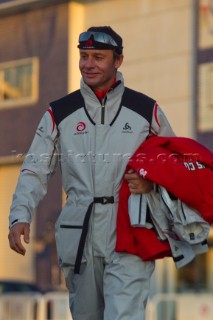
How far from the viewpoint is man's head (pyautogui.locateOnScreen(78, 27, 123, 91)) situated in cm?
542

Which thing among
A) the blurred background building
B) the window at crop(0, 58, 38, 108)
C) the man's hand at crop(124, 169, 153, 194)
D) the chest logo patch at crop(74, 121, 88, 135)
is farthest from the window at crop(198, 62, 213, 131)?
the man's hand at crop(124, 169, 153, 194)

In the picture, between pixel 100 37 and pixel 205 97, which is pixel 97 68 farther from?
pixel 205 97

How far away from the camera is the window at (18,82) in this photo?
21.4 metres

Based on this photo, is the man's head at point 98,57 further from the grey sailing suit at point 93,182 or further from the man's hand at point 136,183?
the man's hand at point 136,183

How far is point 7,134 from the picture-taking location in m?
21.7

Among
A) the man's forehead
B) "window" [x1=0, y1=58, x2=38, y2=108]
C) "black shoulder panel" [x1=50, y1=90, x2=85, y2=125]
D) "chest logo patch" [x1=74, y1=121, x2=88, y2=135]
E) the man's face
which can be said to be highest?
the man's forehead

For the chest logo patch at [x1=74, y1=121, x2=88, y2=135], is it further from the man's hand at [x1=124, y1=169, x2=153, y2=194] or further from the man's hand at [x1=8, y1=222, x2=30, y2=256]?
the man's hand at [x1=8, y1=222, x2=30, y2=256]

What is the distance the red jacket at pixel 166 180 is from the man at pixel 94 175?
0.19ft

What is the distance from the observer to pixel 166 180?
5176 millimetres

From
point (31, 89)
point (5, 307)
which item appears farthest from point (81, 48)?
point (31, 89)

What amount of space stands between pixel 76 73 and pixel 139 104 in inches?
598

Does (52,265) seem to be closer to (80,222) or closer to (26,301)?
(26,301)

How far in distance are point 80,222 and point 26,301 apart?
395 inches

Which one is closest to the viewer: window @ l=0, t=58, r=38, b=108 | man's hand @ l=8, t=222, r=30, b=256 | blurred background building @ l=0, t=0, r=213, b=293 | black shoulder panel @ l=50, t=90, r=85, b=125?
man's hand @ l=8, t=222, r=30, b=256
